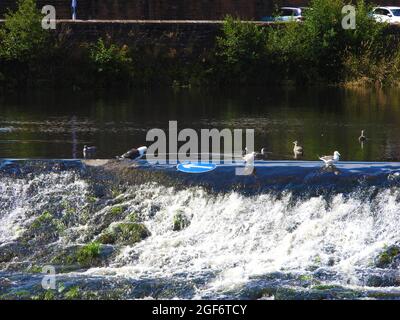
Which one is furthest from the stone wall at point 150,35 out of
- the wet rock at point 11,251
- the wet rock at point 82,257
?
the wet rock at point 82,257

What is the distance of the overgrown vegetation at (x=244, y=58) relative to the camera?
109 ft

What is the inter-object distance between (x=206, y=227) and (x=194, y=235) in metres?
0.27

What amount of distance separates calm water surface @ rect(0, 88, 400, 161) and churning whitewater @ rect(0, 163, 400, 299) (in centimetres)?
287

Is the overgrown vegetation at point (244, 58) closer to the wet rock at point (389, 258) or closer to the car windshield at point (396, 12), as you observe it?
the car windshield at point (396, 12)

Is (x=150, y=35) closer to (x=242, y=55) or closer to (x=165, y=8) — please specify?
(x=242, y=55)

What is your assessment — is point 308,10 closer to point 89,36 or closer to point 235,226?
point 89,36

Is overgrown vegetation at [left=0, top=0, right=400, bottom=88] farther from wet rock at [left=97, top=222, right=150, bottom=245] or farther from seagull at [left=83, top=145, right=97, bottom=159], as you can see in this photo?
wet rock at [left=97, top=222, right=150, bottom=245]

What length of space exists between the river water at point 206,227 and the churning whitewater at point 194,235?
A: 0.05 feet

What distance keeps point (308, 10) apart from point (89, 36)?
7.44 meters

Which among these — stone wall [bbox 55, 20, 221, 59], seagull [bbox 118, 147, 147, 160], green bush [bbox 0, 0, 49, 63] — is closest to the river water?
seagull [bbox 118, 147, 147, 160]

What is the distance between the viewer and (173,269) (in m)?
13.4

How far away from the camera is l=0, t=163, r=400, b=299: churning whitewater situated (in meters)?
12.8

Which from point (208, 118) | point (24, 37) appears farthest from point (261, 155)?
point (24, 37)
